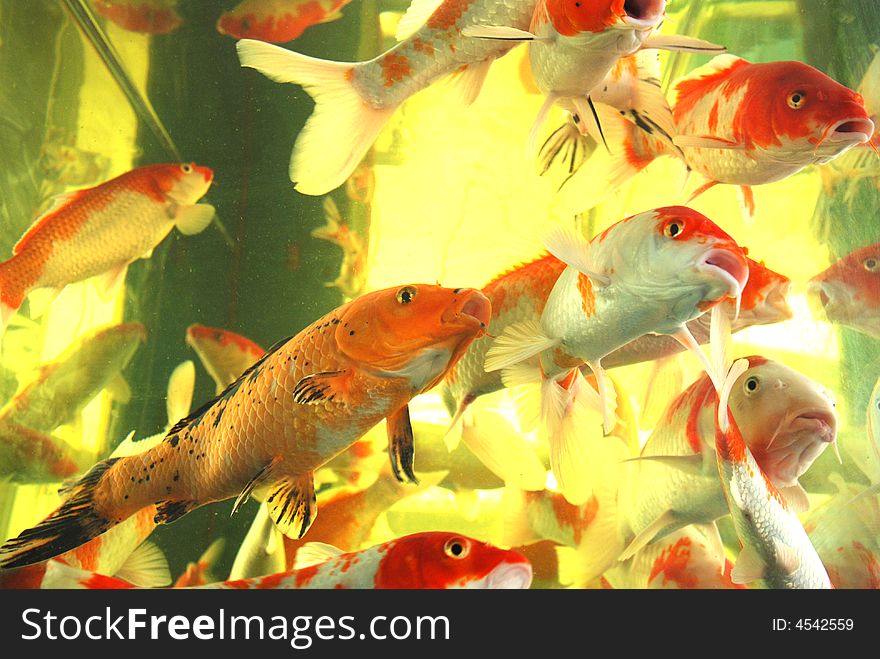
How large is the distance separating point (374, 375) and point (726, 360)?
587mm

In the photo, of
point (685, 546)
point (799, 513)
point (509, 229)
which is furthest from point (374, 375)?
point (799, 513)

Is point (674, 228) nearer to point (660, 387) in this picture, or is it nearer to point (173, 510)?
point (660, 387)

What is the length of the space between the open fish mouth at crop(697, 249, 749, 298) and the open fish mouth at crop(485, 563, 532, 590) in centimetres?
49

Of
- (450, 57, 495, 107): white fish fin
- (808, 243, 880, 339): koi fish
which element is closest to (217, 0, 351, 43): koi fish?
(450, 57, 495, 107): white fish fin

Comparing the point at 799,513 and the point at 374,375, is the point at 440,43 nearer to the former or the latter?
the point at 374,375

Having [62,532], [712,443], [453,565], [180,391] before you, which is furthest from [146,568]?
[712,443]

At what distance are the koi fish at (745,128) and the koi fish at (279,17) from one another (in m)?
0.63

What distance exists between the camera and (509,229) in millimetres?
1407

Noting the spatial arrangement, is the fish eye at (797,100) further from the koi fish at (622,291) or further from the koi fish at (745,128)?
the koi fish at (622,291)

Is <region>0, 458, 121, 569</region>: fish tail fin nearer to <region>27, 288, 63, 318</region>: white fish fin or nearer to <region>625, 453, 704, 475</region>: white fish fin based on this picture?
<region>27, 288, 63, 318</region>: white fish fin

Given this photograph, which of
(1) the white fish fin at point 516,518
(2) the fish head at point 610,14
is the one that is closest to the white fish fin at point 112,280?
(1) the white fish fin at point 516,518

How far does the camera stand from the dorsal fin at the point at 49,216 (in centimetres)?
145

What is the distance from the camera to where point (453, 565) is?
1019 millimetres

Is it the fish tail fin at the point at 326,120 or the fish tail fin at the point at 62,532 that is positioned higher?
the fish tail fin at the point at 326,120
